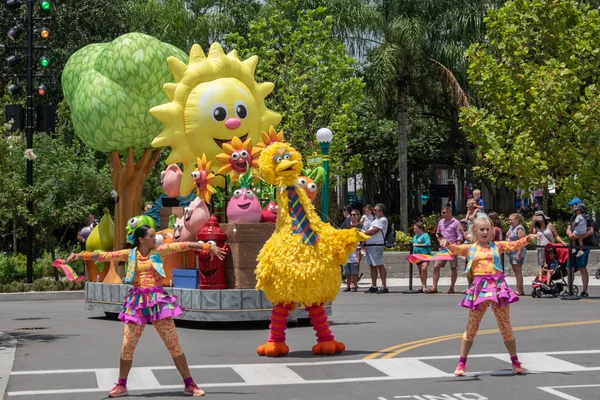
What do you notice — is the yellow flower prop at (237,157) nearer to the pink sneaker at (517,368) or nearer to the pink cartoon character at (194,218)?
the pink cartoon character at (194,218)

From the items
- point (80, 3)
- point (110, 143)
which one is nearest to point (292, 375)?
point (110, 143)

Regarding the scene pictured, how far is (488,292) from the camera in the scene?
10125 millimetres

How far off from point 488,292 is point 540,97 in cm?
1900

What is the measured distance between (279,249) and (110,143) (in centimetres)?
671

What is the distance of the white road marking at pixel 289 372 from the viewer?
989cm

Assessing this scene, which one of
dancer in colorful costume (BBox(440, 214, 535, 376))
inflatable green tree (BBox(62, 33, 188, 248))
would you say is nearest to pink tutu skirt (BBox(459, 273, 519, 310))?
dancer in colorful costume (BBox(440, 214, 535, 376))

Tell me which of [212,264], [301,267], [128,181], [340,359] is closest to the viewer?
[340,359]

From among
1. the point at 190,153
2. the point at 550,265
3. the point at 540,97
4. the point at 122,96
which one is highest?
the point at 540,97

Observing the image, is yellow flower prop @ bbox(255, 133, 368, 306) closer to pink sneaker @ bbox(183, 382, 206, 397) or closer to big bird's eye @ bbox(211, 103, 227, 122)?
pink sneaker @ bbox(183, 382, 206, 397)

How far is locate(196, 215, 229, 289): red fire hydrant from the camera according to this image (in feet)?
47.4

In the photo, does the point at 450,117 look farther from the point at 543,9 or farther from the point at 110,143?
the point at 110,143

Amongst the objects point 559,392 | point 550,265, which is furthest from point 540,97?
point 559,392

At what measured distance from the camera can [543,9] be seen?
29016 millimetres

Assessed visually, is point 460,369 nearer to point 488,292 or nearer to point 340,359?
point 488,292
